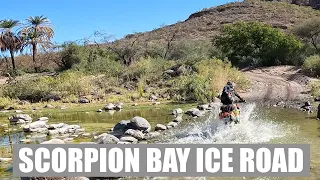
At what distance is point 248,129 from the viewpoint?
478 inches

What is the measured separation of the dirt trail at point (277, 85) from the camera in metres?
22.0

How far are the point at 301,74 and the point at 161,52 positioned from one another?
2057cm

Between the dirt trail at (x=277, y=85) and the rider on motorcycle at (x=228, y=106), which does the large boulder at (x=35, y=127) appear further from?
the dirt trail at (x=277, y=85)

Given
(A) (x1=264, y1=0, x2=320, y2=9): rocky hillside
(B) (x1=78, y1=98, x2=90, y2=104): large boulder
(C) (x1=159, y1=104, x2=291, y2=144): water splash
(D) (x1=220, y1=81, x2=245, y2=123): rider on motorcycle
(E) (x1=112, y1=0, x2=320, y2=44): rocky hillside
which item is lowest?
(C) (x1=159, y1=104, x2=291, y2=144): water splash

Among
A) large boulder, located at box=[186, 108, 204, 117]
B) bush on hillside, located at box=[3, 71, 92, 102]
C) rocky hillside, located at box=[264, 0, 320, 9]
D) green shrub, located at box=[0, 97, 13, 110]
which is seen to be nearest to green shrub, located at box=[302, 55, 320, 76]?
large boulder, located at box=[186, 108, 204, 117]

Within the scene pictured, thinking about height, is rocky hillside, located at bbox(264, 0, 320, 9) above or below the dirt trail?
above

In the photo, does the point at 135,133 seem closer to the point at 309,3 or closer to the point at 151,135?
the point at 151,135

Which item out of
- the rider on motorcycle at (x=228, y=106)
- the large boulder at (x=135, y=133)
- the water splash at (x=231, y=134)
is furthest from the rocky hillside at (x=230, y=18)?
the rider on motorcycle at (x=228, y=106)

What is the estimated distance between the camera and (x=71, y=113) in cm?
2062

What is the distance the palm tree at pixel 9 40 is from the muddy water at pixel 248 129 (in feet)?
93.4

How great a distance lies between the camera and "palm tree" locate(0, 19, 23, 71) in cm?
4416

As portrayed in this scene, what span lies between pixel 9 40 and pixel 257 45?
1030 inches

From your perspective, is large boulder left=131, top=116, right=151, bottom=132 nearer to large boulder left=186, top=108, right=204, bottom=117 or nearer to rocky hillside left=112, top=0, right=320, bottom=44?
large boulder left=186, top=108, right=204, bottom=117

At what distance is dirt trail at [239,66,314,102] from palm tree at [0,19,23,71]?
26156 mm
